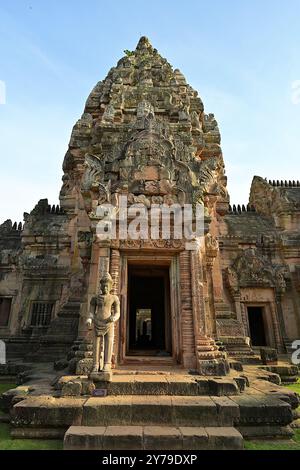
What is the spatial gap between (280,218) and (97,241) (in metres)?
14.1

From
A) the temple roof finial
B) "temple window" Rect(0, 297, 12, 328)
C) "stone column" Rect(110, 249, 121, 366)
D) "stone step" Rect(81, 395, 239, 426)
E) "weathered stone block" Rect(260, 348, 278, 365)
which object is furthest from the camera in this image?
the temple roof finial

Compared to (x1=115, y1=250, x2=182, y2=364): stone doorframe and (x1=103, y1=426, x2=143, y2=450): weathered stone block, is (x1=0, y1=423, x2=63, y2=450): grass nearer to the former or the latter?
(x1=103, y1=426, x2=143, y2=450): weathered stone block

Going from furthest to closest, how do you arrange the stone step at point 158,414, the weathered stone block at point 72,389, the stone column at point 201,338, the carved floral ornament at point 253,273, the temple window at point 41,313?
1. the carved floral ornament at point 253,273
2. the temple window at point 41,313
3. the stone column at point 201,338
4. the weathered stone block at point 72,389
5. the stone step at point 158,414

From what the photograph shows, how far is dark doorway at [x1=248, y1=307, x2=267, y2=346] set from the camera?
49.8 feet

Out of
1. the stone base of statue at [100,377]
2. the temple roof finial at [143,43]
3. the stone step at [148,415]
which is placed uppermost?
the temple roof finial at [143,43]

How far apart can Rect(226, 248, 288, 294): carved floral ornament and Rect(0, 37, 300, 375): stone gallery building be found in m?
0.06

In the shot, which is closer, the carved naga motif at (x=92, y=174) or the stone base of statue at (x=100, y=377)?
the stone base of statue at (x=100, y=377)

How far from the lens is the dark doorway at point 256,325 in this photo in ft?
49.8

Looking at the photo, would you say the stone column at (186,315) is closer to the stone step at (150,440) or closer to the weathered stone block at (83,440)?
the stone step at (150,440)

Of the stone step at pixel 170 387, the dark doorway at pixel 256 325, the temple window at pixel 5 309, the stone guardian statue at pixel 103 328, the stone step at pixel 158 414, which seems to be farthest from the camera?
the dark doorway at pixel 256 325

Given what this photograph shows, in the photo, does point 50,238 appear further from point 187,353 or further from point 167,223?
point 187,353

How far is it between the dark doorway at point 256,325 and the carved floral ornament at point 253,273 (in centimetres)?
156

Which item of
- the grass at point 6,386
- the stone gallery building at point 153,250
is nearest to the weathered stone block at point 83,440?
the stone gallery building at point 153,250

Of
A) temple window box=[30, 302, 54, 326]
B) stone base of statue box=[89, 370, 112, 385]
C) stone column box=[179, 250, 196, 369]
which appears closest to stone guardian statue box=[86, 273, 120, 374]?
stone base of statue box=[89, 370, 112, 385]
